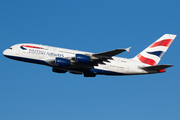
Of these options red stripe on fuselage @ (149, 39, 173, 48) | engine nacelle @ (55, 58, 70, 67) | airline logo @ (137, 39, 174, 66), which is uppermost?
red stripe on fuselage @ (149, 39, 173, 48)

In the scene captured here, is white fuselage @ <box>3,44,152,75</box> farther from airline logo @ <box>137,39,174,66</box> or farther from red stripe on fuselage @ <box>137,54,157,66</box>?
airline logo @ <box>137,39,174,66</box>

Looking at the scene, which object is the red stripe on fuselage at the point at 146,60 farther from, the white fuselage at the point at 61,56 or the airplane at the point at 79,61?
the white fuselage at the point at 61,56

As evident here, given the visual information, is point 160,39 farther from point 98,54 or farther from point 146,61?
point 98,54

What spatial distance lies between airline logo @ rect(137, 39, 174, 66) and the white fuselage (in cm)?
260

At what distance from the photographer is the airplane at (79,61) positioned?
1481 inches

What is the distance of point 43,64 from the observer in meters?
38.9

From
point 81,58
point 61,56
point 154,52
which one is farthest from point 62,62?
point 154,52

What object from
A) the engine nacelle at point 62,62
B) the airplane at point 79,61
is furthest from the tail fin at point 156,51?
the engine nacelle at point 62,62

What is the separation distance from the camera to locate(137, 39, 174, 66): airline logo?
4406 centimetres

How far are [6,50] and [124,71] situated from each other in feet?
58.9

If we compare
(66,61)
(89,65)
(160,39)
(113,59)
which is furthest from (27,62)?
(160,39)

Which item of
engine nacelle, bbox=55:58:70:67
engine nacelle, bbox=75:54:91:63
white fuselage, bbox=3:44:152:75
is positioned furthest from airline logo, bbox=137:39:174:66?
engine nacelle, bbox=55:58:70:67

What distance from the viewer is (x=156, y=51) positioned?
150 ft

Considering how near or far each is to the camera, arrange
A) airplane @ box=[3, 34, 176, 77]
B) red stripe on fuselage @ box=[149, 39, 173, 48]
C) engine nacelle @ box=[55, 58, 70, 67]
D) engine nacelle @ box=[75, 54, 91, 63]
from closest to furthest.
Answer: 1. engine nacelle @ box=[75, 54, 91, 63]
2. engine nacelle @ box=[55, 58, 70, 67]
3. airplane @ box=[3, 34, 176, 77]
4. red stripe on fuselage @ box=[149, 39, 173, 48]
